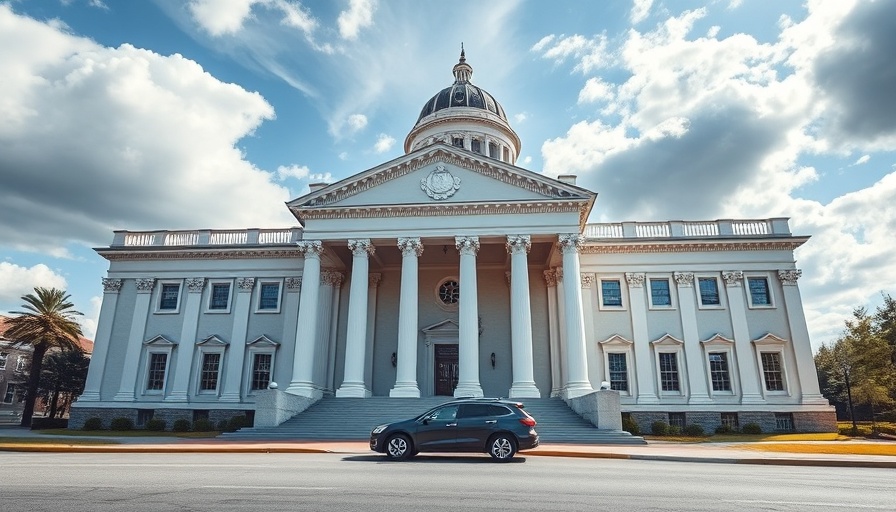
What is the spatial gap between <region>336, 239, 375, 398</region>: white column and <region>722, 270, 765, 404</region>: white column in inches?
792

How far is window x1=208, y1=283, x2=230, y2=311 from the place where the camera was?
33.5 meters

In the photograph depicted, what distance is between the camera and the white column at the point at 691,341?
29297 mm

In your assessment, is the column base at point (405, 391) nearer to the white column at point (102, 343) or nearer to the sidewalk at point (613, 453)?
the sidewalk at point (613, 453)

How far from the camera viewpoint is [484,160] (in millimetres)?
28062

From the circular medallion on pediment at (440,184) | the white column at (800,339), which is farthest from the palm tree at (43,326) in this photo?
the white column at (800,339)

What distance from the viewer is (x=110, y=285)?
33875 mm

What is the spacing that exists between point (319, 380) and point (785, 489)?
964 inches

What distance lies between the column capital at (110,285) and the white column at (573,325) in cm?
2725

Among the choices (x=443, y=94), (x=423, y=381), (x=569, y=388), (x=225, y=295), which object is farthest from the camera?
(x=443, y=94)

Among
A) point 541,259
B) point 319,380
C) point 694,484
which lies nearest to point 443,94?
point 541,259

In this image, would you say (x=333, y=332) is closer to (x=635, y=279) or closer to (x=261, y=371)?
(x=261, y=371)

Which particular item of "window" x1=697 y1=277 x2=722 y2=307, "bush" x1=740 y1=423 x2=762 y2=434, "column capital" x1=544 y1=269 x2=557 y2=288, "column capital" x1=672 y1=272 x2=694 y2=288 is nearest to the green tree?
"column capital" x1=544 y1=269 x2=557 y2=288

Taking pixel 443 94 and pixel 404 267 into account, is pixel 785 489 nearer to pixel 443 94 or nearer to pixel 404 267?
pixel 404 267

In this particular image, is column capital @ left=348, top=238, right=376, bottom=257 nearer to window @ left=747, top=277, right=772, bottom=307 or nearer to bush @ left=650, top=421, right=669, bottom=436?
bush @ left=650, top=421, right=669, bottom=436
